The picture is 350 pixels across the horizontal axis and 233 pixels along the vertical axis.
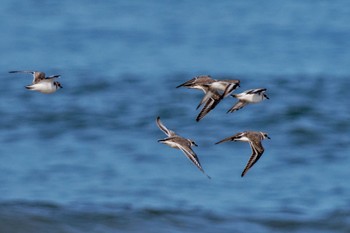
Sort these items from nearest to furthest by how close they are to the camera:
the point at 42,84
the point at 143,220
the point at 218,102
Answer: the point at 218,102 < the point at 42,84 < the point at 143,220

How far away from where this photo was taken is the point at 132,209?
14.6m

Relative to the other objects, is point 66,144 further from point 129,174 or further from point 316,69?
point 316,69

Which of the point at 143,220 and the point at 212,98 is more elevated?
the point at 143,220

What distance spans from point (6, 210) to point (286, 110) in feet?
25.8

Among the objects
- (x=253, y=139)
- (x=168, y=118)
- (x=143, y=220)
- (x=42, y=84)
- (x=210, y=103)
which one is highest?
(x=168, y=118)

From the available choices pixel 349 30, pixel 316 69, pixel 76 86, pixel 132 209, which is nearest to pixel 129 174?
pixel 132 209

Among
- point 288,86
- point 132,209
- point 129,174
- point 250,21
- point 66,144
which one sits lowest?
point 132,209

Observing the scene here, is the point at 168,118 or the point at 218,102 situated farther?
the point at 168,118

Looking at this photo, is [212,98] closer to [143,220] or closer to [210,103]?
[210,103]

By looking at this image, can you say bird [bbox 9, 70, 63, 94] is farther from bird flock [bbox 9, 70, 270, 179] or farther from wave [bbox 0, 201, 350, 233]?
wave [bbox 0, 201, 350, 233]

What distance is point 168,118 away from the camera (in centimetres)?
2017

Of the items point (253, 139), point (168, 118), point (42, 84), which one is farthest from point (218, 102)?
point (168, 118)

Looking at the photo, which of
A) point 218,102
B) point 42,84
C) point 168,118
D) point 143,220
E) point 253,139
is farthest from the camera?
point 168,118

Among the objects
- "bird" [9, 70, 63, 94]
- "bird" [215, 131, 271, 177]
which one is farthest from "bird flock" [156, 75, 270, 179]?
"bird" [9, 70, 63, 94]
